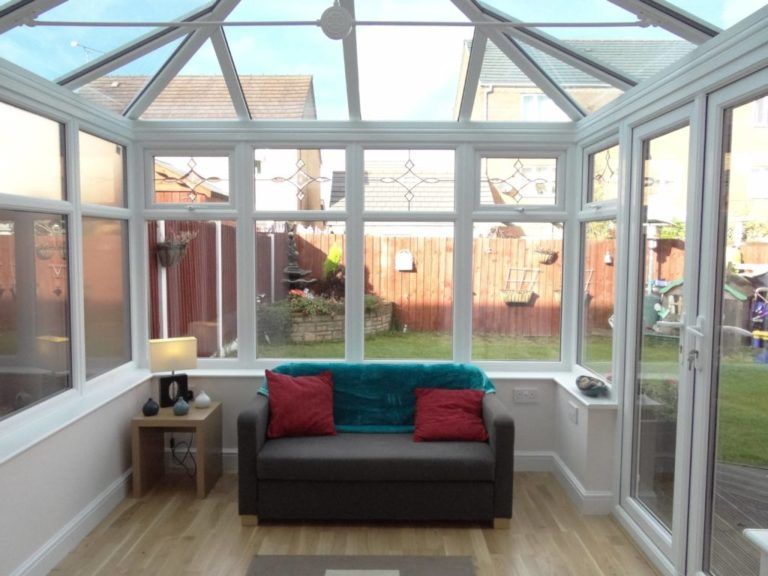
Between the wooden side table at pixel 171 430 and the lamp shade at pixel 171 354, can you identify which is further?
the lamp shade at pixel 171 354

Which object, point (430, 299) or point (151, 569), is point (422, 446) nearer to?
point (430, 299)

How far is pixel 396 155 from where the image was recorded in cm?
439

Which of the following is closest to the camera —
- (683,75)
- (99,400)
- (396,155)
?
(683,75)

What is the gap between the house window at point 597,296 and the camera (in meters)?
3.85

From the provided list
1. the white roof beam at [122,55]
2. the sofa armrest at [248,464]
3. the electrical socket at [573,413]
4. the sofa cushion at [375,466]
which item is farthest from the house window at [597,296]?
the white roof beam at [122,55]

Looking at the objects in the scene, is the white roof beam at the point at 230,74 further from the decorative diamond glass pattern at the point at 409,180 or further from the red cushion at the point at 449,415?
the red cushion at the point at 449,415

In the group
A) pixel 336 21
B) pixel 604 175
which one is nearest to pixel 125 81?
pixel 336 21

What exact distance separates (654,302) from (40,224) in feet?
10.9

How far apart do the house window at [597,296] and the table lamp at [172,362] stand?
2.74 m

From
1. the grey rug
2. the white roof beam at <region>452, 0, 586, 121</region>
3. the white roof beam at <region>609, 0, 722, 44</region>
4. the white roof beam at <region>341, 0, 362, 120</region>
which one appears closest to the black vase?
the grey rug

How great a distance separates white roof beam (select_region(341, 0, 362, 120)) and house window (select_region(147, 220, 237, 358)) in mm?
1225

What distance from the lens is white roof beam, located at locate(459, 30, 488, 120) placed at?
3.65 m

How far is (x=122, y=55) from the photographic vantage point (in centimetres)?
349

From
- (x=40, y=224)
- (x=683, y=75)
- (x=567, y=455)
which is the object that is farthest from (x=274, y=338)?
(x=683, y=75)
